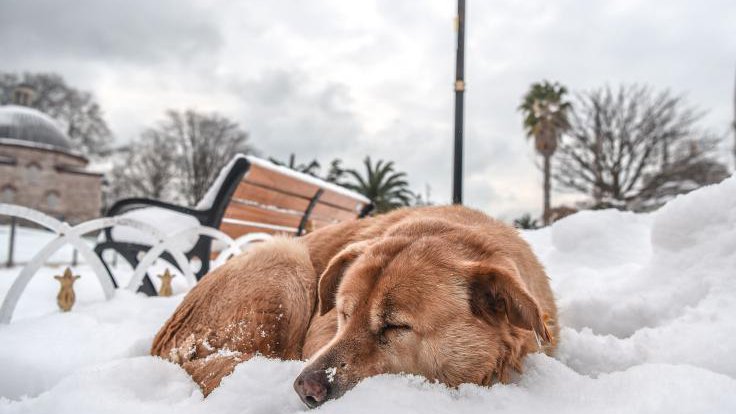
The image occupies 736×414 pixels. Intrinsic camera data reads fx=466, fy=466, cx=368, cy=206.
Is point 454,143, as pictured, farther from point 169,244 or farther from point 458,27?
point 169,244

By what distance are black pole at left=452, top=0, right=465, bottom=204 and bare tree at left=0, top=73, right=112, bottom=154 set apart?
2139 inches

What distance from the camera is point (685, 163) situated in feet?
79.4

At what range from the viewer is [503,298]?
176 centimetres

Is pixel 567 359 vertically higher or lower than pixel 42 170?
lower

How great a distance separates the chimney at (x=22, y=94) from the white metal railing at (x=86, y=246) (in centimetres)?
5538

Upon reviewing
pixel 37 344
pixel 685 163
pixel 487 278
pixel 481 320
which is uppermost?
pixel 685 163

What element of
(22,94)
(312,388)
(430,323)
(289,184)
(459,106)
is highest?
(22,94)

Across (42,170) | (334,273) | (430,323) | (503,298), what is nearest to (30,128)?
(42,170)

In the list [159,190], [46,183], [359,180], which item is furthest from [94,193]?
[359,180]

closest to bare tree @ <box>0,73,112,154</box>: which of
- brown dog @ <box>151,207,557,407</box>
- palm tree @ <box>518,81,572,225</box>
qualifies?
palm tree @ <box>518,81,572,225</box>

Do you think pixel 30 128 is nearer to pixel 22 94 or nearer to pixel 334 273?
pixel 22 94

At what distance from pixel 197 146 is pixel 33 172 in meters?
15.0

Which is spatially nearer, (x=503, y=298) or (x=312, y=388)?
(x=312, y=388)

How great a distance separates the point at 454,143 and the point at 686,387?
196 inches
